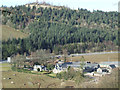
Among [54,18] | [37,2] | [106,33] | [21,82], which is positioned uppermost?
[37,2]

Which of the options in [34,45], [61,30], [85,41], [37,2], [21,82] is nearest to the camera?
[21,82]

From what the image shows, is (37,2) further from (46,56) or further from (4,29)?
(46,56)

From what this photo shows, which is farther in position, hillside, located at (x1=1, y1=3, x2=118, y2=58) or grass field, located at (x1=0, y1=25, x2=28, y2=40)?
grass field, located at (x1=0, y1=25, x2=28, y2=40)

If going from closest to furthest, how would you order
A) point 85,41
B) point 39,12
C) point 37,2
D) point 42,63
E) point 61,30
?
point 42,63 < point 85,41 < point 61,30 < point 39,12 < point 37,2

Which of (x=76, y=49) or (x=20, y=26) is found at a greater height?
(x=20, y=26)

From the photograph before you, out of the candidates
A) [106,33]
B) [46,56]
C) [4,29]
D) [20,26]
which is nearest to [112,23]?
[106,33]

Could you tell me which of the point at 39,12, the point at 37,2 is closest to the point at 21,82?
the point at 39,12

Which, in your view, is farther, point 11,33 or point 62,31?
point 62,31

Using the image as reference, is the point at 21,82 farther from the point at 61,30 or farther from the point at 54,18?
the point at 54,18

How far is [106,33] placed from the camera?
49.7 metres

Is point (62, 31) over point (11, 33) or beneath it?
over

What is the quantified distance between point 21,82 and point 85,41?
2948 centimetres

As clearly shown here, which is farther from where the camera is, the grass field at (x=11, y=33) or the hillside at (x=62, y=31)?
the grass field at (x=11, y=33)

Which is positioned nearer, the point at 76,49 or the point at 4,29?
the point at 76,49
